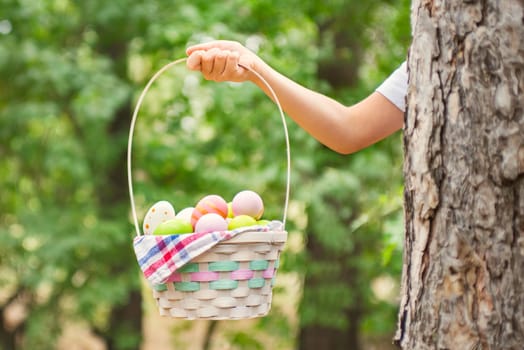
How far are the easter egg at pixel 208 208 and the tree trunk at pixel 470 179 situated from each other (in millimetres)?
513

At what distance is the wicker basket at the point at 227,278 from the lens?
1.44 meters

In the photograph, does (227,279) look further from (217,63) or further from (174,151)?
(174,151)

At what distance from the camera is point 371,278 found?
5.70m

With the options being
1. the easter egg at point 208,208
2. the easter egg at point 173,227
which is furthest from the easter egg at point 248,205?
the easter egg at point 173,227

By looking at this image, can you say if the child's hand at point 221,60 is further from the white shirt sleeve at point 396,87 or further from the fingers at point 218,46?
the white shirt sleeve at point 396,87

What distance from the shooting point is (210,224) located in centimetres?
150

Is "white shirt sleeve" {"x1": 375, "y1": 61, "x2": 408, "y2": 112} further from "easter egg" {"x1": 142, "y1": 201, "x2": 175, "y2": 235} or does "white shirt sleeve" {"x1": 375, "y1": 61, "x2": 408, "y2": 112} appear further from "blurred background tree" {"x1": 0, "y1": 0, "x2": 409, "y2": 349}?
"blurred background tree" {"x1": 0, "y1": 0, "x2": 409, "y2": 349}

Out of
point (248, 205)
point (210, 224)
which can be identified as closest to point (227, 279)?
point (210, 224)

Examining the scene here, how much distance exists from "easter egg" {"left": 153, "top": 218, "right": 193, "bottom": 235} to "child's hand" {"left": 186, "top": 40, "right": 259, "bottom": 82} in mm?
300

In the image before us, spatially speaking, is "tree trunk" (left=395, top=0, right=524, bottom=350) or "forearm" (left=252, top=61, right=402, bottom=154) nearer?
"tree trunk" (left=395, top=0, right=524, bottom=350)

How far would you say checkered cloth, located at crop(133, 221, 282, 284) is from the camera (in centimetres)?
141

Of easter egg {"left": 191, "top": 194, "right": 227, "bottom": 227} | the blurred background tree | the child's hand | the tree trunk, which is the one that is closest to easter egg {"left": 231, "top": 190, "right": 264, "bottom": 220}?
easter egg {"left": 191, "top": 194, "right": 227, "bottom": 227}

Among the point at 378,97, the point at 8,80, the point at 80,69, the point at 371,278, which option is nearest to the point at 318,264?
the point at 371,278

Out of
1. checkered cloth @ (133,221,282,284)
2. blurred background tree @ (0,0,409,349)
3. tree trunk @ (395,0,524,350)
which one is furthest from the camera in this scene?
blurred background tree @ (0,0,409,349)
